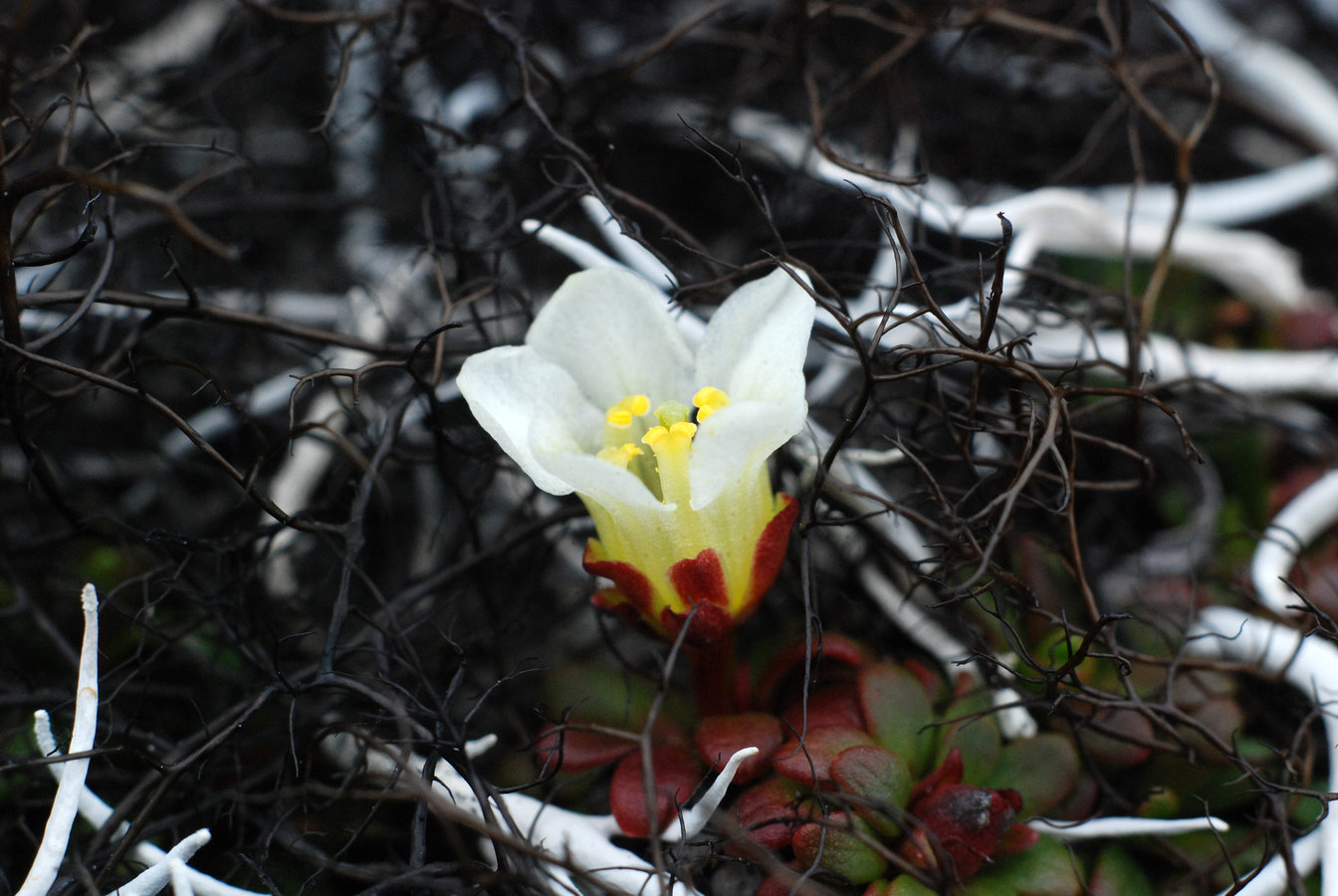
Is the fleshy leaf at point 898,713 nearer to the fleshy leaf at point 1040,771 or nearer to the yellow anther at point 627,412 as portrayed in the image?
the fleshy leaf at point 1040,771

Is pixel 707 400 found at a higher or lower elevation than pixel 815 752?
higher

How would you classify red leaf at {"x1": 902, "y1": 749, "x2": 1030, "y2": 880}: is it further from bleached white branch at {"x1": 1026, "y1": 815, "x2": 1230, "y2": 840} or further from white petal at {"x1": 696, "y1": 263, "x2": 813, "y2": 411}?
white petal at {"x1": 696, "y1": 263, "x2": 813, "y2": 411}

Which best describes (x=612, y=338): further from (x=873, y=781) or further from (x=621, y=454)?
(x=873, y=781)

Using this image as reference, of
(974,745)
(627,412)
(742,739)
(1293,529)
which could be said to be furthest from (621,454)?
(1293,529)

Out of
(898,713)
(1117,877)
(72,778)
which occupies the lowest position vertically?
(1117,877)

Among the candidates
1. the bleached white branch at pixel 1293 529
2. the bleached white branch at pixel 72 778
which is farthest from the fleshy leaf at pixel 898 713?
the bleached white branch at pixel 72 778

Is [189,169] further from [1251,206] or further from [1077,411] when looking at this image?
[1251,206]

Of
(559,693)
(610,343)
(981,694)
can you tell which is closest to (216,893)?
(559,693)
